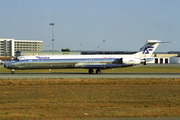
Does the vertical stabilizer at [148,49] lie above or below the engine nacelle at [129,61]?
above

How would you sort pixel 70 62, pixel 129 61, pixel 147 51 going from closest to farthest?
pixel 70 62 < pixel 129 61 < pixel 147 51

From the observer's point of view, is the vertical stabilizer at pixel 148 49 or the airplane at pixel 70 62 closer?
the airplane at pixel 70 62

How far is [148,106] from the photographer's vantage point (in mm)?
16297

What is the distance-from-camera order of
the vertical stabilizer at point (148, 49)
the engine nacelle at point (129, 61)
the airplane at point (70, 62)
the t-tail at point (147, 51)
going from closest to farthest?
the airplane at point (70, 62) < the engine nacelle at point (129, 61) < the t-tail at point (147, 51) < the vertical stabilizer at point (148, 49)

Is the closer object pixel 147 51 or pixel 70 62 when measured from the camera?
pixel 70 62

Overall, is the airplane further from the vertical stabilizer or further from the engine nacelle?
the vertical stabilizer

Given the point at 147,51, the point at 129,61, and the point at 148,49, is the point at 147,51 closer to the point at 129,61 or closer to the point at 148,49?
the point at 148,49

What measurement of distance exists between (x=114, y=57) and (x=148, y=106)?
26383mm

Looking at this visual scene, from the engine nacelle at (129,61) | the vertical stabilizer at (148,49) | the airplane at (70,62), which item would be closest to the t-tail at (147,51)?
the vertical stabilizer at (148,49)

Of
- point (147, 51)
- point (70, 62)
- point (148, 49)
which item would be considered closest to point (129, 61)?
point (147, 51)

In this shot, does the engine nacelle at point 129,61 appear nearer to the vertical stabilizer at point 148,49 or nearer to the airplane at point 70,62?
the airplane at point 70,62

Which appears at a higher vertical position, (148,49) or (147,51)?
(148,49)

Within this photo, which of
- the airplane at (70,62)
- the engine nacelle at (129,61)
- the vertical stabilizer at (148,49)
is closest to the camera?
the airplane at (70,62)

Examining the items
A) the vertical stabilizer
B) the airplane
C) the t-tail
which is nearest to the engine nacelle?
the airplane
